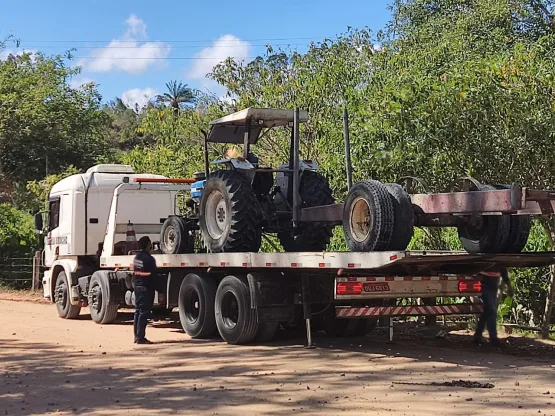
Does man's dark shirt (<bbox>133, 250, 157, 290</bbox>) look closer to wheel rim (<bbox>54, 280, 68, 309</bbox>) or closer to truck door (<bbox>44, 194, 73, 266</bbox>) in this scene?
truck door (<bbox>44, 194, 73, 266</bbox>)

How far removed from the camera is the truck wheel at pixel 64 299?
1661 cm

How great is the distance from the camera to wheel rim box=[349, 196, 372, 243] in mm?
9867

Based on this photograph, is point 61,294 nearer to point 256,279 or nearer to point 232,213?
point 232,213

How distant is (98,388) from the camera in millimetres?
8609

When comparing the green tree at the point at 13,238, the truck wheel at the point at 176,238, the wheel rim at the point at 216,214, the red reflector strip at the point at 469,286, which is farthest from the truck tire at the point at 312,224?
the green tree at the point at 13,238

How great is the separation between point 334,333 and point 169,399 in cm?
540

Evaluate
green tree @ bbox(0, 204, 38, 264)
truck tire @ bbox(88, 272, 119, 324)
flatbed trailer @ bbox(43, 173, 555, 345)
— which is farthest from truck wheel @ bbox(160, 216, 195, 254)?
green tree @ bbox(0, 204, 38, 264)

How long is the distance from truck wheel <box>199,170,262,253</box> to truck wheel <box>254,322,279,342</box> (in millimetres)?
1096

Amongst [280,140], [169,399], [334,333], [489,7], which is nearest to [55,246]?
[280,140]

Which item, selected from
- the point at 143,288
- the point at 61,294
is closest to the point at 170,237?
the point at 143,288

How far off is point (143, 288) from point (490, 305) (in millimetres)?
5251

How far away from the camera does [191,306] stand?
43.7 feet

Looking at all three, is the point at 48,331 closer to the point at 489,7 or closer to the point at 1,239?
the point at 1,239

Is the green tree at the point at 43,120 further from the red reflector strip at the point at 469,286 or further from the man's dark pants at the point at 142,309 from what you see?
the red reflector strip at the point at 469,286
